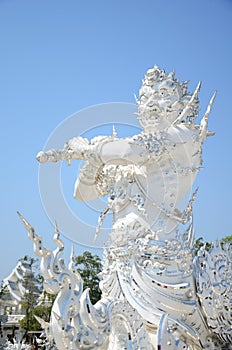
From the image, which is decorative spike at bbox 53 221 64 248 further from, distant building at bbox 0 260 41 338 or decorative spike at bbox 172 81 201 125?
distant building at bbox 0 260 41 338

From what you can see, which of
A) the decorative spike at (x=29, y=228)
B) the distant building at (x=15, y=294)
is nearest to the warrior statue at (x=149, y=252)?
the decorative spike at (x=29, y=228)

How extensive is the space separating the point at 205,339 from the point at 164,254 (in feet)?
3.45

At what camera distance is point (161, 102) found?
6.50 m

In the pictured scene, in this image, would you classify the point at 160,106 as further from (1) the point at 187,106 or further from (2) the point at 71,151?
(2) the point at 71,151

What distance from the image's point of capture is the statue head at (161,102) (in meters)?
6.46

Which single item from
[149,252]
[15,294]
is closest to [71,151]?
[149,252]

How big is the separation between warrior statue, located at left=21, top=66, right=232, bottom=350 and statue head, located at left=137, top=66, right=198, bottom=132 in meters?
0.01

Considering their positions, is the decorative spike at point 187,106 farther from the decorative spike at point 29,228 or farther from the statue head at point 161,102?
the decorative spike at point 29,228

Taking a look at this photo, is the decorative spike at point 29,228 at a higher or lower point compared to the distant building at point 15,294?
lower

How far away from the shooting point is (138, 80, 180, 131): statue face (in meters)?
6.47

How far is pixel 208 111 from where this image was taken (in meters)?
6.50

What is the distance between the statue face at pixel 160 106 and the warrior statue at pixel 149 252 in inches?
0.5

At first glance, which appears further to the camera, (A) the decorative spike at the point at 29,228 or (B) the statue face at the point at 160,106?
(B) the statue face at the point at 160,106

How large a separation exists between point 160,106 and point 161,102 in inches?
2.2
